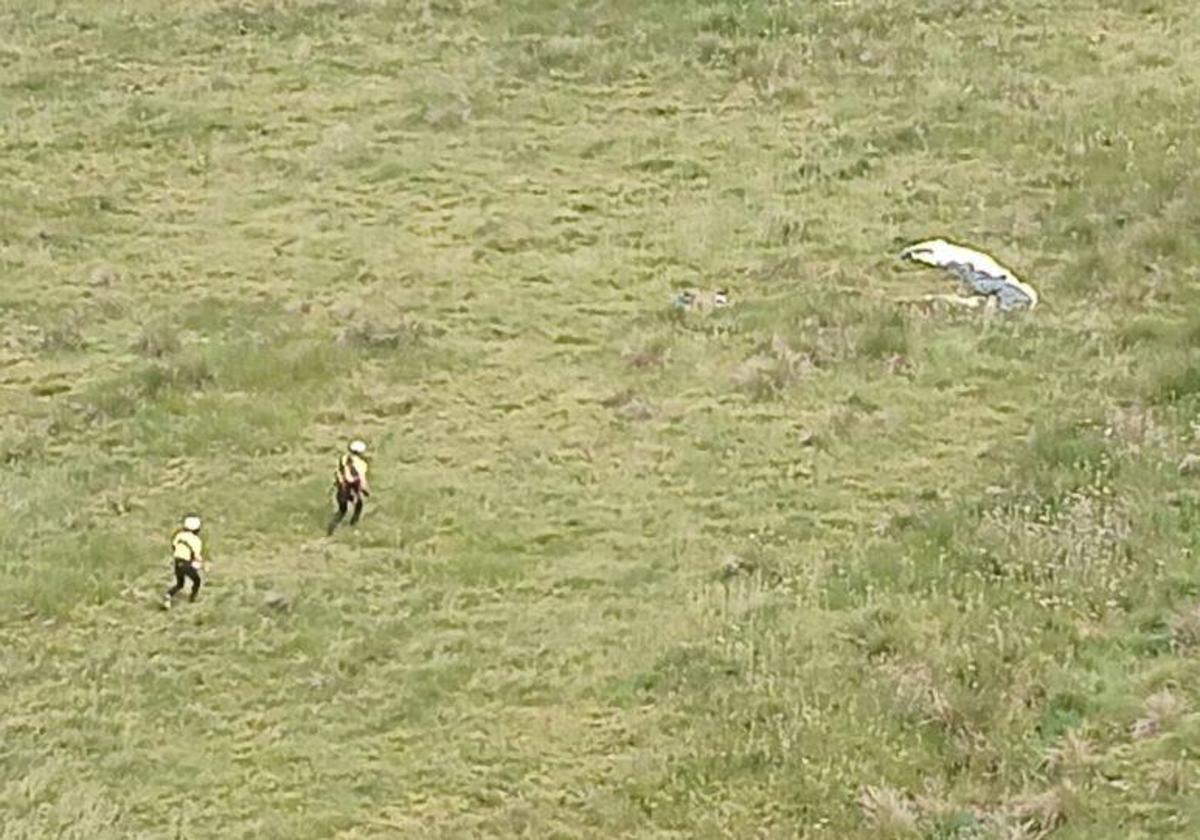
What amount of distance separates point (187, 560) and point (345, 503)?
7.76 ft

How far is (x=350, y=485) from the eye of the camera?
74.2ft

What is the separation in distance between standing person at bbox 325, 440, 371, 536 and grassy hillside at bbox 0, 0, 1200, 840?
1.02 ft

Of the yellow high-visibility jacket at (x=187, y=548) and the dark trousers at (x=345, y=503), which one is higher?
the yellow high-visibility jacket at (x=187, y=548)

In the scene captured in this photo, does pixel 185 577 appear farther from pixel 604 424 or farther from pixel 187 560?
pixel 604 424

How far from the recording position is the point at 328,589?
21453 millimetres

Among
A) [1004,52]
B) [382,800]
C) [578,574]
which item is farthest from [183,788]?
[1004,52]

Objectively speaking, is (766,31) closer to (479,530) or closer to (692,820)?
(479,530)

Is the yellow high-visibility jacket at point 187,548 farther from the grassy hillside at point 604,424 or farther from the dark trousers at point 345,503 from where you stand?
the dark trousers at point 345,503

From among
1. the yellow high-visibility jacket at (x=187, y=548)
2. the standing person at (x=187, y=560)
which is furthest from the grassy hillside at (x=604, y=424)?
the yellow high-visibility jacket at (x=187, y=548)

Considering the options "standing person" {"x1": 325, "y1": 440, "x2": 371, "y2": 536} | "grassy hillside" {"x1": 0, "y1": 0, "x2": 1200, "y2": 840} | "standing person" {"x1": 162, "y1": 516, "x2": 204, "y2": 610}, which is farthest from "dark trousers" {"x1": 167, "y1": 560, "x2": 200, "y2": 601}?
"standing person" {"x1": 325, "y1": 440, "x2": 371, "y2": 536}

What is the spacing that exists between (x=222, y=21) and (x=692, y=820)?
32.3 metres

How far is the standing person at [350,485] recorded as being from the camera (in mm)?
22547

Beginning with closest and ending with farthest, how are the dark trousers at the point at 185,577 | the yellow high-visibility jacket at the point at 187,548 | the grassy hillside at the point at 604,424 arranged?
the grassy hillside at the point at 604,424
the yellow high-visibility jacket at the point at 187,548
the dark trousers at the point at 185,577

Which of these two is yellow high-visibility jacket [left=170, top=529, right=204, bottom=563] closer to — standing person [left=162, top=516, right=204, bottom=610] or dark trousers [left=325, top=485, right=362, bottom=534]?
standing person [left=162, top=516, right=204, bottom=610]
